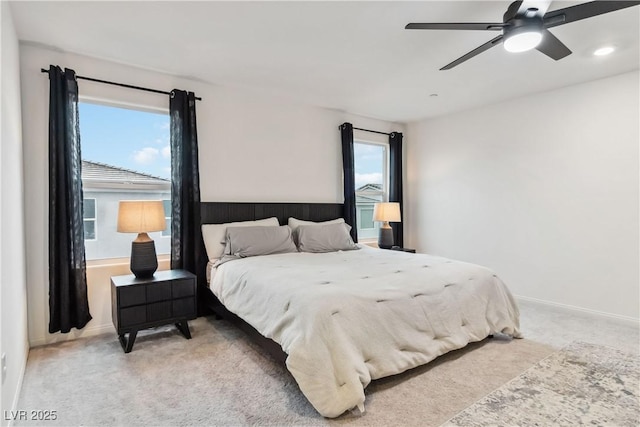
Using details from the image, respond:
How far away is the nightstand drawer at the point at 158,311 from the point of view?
2904 millimetres

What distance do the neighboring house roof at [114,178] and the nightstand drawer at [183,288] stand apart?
1.13m

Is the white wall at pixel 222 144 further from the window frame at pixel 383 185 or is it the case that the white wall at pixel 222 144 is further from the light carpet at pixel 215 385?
the light carpet at pixel 215 385

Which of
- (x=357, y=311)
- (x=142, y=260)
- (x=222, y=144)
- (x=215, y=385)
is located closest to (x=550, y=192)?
(x=357, y=311)

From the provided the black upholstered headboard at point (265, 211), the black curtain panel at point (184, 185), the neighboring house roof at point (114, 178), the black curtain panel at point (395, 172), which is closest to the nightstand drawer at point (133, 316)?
the black curtain panel at point (184, 185)

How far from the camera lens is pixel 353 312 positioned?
2.11 meters

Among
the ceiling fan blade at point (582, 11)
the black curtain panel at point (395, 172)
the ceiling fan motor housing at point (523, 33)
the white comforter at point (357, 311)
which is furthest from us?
the black curtain panel at point (395, 172)

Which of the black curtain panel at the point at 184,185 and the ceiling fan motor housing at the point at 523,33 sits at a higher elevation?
the ceiling fan motor housing at the point at 523,33

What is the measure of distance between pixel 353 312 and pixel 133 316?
1876 mm

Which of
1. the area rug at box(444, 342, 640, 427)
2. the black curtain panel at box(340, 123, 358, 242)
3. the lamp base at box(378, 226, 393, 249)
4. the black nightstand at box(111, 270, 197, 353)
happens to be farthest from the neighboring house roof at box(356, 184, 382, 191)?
the area rug at box(444, 342, 640, 427)

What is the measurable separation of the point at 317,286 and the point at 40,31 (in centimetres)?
287

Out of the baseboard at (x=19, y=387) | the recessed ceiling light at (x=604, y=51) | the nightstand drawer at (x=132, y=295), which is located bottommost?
the baseboard at (x=19, y=387)

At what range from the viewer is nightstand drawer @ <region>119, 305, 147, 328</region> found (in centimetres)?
279

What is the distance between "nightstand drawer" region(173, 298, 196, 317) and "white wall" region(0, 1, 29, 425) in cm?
102

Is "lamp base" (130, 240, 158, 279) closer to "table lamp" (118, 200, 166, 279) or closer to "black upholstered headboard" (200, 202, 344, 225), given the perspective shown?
"table lamp" (118, 200, 166, 279)
